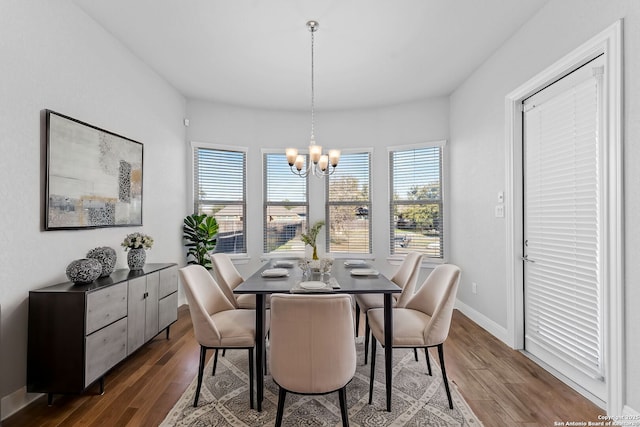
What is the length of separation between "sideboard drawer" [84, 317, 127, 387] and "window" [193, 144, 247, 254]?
2.29 m

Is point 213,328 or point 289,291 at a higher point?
point 289,291

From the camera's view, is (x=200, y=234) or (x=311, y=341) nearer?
(x=311, y=341)

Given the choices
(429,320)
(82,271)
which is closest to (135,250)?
(82,271)

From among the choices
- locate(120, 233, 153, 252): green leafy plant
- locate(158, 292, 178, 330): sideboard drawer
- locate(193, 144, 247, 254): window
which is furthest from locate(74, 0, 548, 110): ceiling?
locate(158, 292, 178, 330): sideboard drawer

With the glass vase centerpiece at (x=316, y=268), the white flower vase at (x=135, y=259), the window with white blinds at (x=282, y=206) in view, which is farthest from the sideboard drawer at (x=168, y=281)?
the window with white blinds at (x=282, y=206)

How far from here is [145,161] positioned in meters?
3.65

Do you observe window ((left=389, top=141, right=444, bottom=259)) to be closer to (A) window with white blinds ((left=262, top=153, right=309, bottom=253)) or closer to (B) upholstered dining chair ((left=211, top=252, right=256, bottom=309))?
(A) window with white blinds ((left=262, top=153, right=309, bottom=253))

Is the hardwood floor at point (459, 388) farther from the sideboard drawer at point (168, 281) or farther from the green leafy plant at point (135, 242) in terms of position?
the green leafy plant at point (135, 242)

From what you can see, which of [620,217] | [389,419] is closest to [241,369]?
[389,419]

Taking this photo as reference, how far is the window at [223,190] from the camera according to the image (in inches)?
186

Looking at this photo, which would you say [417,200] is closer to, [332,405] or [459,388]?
[459,388]

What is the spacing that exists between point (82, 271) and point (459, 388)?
2.89 meters

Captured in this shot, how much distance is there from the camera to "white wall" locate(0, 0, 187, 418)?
207 cm

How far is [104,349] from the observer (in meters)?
2.32
